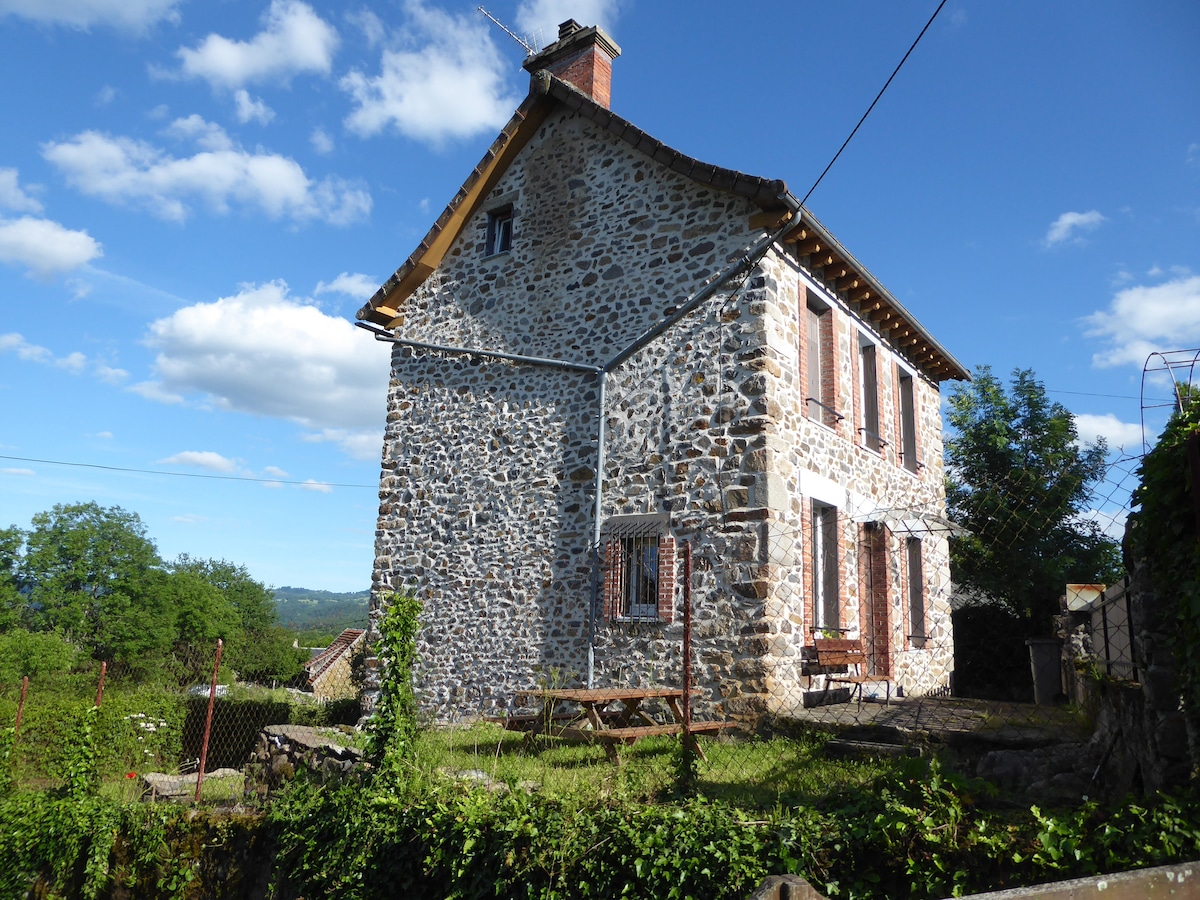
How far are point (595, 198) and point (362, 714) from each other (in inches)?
320

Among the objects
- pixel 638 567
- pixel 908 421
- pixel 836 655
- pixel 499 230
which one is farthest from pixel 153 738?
pixel 908 421

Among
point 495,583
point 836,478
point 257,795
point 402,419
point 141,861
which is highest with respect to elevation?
point 402,419

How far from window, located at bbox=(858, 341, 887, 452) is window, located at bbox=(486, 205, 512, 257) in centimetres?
550

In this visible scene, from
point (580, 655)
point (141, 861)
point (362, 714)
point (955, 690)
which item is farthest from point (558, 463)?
point (955, 690)

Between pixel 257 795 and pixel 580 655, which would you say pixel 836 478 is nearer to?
pixel 580 655

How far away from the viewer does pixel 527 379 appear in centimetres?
1112

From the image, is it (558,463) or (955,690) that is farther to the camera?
(955,690)

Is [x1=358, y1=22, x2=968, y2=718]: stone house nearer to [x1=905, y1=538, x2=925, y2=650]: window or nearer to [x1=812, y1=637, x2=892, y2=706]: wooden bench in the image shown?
[x1=905, y1=538, x2=925, y2=650]: window

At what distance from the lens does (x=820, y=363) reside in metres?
10.6

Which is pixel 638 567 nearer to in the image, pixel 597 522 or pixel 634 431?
pixel 597 522

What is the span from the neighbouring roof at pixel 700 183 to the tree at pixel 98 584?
37469mm

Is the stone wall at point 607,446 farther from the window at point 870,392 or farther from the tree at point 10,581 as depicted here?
the tree at point 10,581

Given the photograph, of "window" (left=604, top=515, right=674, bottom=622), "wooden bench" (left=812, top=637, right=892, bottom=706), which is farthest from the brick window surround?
"wooden bench" (left=812, top=637, right=892, bottom=706)

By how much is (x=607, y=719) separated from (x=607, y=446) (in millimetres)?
3274
